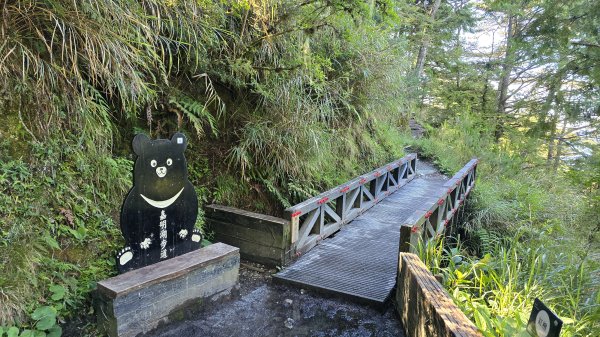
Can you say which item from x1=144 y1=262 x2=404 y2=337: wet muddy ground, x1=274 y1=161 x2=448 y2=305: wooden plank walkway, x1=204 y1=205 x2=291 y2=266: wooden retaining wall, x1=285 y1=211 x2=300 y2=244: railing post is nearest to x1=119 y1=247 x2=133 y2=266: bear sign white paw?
x1=144 y1=262 x2=404 y2=337: wet muddy ground

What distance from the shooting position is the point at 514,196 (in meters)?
8.13

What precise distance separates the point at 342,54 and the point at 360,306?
4443 millimetres

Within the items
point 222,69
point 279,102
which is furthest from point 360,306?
point 222,69

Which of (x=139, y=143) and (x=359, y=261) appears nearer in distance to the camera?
(x=139, y=143)

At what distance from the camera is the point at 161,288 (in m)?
2.92

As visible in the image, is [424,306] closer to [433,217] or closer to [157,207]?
[157,207]

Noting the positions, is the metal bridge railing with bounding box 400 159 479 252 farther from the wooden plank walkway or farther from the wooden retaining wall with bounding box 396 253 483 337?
the wooden plank walkway

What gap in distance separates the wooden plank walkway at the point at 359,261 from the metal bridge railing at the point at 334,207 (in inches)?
4.5

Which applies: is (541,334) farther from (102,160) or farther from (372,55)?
(372,55)

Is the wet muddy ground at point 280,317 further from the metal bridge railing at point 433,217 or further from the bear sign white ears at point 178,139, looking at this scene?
the bear sign white ears at point 178,139

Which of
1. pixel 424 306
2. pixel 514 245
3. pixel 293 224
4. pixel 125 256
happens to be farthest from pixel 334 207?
pixel 125 256

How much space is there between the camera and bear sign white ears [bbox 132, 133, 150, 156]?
116 inches

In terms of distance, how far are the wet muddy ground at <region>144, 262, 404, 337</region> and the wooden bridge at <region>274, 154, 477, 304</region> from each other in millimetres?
139

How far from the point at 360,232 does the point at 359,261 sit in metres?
1.00
